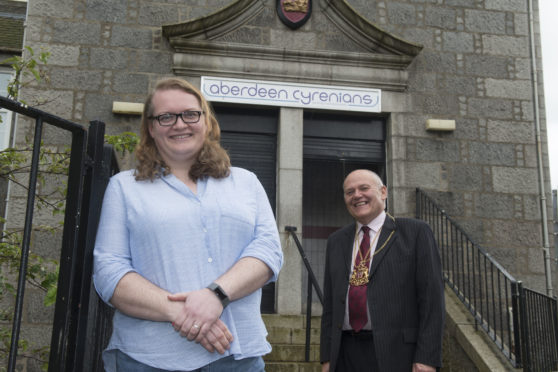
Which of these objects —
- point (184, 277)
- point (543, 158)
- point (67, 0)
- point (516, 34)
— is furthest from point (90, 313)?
point (516, 34)

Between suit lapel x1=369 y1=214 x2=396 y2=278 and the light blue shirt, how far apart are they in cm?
132

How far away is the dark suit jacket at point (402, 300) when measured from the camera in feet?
9.00

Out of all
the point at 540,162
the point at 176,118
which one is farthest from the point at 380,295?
the point at 540,162

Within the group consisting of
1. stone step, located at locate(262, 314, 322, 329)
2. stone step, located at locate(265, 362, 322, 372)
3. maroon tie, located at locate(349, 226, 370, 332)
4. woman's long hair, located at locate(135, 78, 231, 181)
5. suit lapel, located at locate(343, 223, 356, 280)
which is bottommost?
stone step, located at locate(265, 362, 322, 372)

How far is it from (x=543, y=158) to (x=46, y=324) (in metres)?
6.59

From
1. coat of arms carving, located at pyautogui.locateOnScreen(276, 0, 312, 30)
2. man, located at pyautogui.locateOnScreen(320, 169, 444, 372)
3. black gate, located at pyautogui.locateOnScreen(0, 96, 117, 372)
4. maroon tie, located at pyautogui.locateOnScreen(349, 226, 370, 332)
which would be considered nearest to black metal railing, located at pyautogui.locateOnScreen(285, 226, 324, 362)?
man, located at pyautogui.locateOnScreen(320, 169, 444, 372)

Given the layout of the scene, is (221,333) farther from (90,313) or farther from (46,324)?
(46,324)

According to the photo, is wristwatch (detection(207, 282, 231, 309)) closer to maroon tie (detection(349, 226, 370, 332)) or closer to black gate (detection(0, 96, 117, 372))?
black gate (detection(0, 96, 117, 372))

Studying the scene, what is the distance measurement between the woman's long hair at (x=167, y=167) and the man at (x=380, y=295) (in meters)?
1.42

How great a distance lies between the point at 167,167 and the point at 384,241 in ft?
5.38

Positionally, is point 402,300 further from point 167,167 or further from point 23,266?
point 23,266

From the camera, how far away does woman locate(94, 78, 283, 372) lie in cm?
157

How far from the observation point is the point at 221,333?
1566 mm

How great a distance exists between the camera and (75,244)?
1.75 meters
